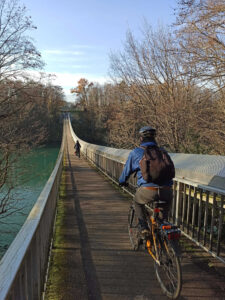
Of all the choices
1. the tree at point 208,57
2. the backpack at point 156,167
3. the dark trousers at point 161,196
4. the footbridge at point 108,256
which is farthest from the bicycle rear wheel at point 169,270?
the tree at point 208,57

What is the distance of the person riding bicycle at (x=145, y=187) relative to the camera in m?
2.78

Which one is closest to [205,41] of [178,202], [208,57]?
[208,57]

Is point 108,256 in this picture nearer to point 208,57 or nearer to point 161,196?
point 161,196

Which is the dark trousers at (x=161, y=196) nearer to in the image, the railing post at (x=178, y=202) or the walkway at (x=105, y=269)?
the walkway at (x=105, y=269)

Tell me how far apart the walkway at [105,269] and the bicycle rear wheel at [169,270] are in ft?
0.35

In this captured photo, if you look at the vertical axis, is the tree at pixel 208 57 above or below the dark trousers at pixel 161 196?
above

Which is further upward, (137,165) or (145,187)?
(137,165)

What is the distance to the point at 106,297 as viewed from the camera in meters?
2.55

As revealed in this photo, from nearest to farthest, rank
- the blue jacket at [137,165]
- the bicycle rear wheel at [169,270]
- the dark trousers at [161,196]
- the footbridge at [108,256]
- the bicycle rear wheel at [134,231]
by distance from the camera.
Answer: the footbridge at [108,256] → the bicycle rear wheel at [169,270] → the dark trousers at [161,196] → the blue jacket at [137,165] → the bicycle rear wheel at [134,231]

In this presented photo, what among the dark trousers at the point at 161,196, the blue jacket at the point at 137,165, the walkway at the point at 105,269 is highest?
the blue jacket at the point at 137,165

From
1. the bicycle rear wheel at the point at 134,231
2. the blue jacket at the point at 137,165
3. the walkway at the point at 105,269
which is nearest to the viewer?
the walkway at the point at 105,269

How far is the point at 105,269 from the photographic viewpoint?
312cm

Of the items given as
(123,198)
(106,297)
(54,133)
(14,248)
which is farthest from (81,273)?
(54,133)

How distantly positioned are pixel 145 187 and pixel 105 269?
115 cm
